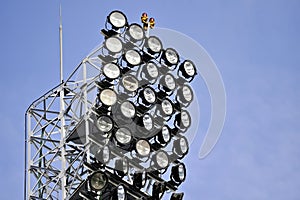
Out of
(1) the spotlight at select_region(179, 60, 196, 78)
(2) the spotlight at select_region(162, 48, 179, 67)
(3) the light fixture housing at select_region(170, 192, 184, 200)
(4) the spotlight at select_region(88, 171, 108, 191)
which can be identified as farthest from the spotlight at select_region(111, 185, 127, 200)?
(1) the spotlight at select_region(179, 60, 196, 78)

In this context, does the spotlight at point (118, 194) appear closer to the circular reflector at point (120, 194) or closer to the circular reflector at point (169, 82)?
the circular reflector at point (120, 194)

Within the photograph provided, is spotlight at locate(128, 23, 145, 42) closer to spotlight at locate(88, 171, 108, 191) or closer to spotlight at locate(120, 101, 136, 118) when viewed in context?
spotlight at locate(120, 101, 136, 118)

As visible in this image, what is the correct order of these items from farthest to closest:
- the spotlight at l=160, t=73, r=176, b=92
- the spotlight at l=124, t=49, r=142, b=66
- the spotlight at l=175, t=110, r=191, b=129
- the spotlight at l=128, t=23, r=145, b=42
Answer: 1. the spotlight at l=175, t=110, r=191, b=129
2. the spotlight at l=160, t=73, r=176, b=92
3. the spotlight at l=128, t=23, r=145, b=42
4. the spotlight at l=124, t=49, r=142, b=66

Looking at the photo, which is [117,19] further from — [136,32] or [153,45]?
[153,45]

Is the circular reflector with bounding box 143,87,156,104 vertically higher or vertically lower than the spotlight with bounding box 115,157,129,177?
higher

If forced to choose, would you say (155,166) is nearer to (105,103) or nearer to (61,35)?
(105,103)

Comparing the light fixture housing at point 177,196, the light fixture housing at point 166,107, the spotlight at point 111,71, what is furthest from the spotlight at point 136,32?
the light fixture housing at point 177,196

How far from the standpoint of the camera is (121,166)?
39.6 metres

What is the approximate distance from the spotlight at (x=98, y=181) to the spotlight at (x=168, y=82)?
592cm

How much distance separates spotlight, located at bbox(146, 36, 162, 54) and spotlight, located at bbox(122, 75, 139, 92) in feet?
6.22

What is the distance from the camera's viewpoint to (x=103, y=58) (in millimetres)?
40688

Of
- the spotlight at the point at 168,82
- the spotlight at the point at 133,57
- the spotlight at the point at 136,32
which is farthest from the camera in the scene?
the spotlight at the point at 168,82

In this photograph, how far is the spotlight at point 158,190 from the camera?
4050 cm

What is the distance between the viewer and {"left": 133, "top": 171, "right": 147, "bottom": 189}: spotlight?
3981 centimetres
